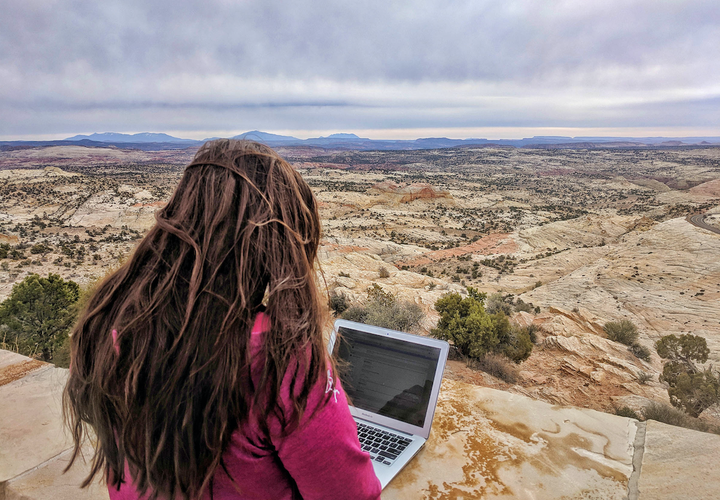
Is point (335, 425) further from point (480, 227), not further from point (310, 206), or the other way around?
point (480, 227)

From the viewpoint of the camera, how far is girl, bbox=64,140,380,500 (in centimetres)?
83

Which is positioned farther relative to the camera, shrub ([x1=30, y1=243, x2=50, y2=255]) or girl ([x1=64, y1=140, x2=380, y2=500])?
shrub ([x1=30, y1=243, x2=50, y2=255])

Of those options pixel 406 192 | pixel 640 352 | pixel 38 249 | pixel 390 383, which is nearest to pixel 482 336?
pixel 640 352

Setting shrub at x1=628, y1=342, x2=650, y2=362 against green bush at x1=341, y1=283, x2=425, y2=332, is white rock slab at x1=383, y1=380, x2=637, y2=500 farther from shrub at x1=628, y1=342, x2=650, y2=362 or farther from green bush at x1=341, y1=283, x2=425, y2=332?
shrub at x1=628, y1=342, x2=650, y2=362

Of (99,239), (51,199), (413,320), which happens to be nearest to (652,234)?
(413,320)

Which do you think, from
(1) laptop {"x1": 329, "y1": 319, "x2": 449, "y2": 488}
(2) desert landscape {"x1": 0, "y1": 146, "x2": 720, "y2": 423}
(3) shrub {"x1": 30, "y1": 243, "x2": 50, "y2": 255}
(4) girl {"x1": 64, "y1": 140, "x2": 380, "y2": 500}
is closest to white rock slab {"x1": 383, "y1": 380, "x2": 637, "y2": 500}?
(1) laptop {"x1": 329, "y1": 319, "x2": 449, "y2": 488}

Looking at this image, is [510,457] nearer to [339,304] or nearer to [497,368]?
[497,368]

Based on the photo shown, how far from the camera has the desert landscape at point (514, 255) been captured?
771 centimetres

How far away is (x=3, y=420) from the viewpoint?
264 centimetres

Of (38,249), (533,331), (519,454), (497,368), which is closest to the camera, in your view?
(519,454)

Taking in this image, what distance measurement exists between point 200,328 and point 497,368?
6.44 metres

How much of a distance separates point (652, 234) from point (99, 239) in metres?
33.9

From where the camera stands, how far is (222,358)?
83cm

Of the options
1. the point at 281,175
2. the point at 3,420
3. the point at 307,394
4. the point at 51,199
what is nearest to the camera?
the point at 307,394
